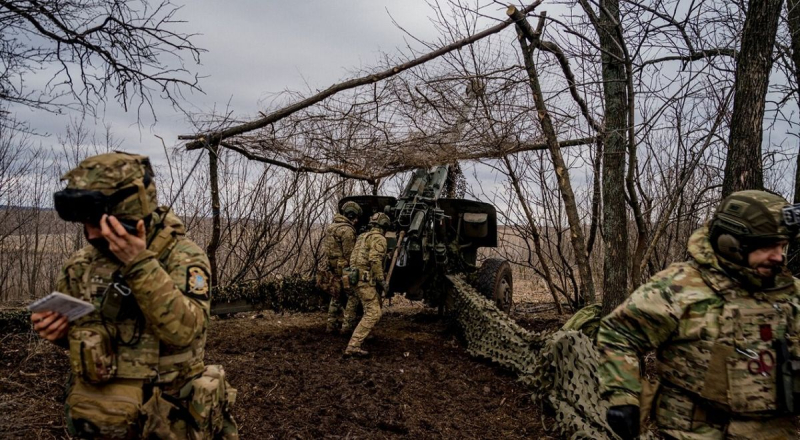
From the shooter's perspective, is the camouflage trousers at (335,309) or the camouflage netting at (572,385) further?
the camouflage trousers at (335,309)

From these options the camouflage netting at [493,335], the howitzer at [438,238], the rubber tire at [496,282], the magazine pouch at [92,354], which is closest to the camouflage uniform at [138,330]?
the magazine pouch at [92,354]

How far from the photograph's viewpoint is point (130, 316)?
2244mm

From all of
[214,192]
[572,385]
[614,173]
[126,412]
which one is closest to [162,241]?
[126,412]

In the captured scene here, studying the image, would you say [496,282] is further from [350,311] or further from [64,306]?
[64,306]

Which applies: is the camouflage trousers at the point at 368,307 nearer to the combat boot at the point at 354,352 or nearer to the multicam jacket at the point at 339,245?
the combat boot at the point at 354,352

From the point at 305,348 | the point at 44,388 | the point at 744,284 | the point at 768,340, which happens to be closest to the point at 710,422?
the point at 768,340

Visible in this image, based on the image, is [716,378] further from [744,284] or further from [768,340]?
[744,284]

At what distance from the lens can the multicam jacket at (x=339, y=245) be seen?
7.93 meters

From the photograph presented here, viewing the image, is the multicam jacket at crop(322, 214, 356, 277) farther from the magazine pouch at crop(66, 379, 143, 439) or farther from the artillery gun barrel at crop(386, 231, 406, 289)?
the magazine pouch at crop(66, 379, 143, 439)

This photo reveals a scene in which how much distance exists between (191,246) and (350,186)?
906cm

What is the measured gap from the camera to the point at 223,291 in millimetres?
7734

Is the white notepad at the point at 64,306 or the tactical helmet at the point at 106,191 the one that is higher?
the tactical helmet at the point at 106,191

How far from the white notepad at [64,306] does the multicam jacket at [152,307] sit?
0.39 feet

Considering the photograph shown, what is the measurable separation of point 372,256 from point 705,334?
509 centimetres
